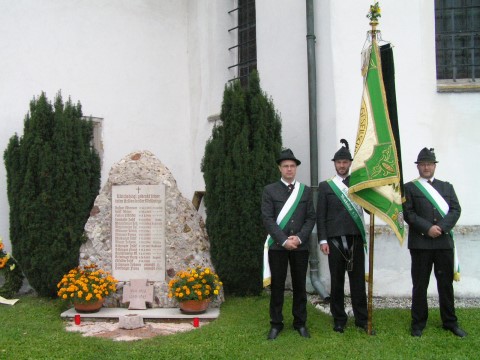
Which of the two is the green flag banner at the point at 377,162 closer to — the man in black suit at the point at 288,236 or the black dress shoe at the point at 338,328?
the man in black suit at the point at 288,236

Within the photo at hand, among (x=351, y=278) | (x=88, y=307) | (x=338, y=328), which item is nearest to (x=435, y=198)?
(x=351, y=278)

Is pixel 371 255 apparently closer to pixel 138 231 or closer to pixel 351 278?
pixel 351 278

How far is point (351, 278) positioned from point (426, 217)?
99 centimetres

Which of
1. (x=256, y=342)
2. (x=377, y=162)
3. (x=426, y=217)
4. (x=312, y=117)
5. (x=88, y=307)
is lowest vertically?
(x=256, y=342)

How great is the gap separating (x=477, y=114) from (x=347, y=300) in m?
3.05

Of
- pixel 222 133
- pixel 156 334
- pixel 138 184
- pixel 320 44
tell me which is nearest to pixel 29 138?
pixel 138 184

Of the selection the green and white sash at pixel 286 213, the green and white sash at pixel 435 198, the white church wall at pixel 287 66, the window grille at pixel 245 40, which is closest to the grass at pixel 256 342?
the green and white sash at pixel 286 213

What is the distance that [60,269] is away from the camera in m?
6.98

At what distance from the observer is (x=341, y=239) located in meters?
5.41

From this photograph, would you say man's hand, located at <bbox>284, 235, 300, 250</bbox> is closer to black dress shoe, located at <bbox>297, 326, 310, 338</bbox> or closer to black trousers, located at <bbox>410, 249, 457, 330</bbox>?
black dress shoe, located at <bbox>297, 326, 310, 338</bbox>

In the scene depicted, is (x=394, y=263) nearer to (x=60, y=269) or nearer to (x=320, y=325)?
(x=320, y=325)

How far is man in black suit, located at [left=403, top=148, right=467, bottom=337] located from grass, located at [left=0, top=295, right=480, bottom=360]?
202mm

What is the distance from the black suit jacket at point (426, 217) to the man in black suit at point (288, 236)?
1.01 m

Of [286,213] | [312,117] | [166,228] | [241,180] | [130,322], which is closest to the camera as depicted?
[286,213]
